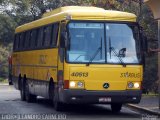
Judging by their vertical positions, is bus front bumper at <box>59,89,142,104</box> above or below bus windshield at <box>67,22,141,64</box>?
below

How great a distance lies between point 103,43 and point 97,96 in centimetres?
168

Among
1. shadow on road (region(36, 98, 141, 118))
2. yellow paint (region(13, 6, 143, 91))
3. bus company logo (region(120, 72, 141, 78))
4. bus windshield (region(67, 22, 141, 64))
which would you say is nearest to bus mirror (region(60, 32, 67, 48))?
bus windshield (region(67, 22, 141, 64))

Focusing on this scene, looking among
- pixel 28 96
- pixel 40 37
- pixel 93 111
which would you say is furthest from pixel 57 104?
pixel 28 96

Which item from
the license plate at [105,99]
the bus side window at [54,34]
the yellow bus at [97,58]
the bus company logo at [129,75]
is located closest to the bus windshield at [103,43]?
the yellow bus at [97,58]

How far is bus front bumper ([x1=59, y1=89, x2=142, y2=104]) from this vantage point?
16922 mm

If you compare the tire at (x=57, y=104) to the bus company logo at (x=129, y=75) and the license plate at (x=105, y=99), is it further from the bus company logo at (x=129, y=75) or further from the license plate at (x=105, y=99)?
the bus company logo at (x=129, y=75)

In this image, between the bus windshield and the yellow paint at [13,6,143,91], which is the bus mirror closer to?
the bus windshield

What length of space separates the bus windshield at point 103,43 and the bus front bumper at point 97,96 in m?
0.94

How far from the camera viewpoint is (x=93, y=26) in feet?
57.6

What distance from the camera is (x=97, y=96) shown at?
17.0 metres

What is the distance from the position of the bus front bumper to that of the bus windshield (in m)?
0.94

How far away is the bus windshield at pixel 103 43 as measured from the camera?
17.2 m

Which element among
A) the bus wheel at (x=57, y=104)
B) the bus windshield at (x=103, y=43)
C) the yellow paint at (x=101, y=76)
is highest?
the bus windshield at (x=103, y=43)

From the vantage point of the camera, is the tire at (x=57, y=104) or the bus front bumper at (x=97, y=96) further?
the tire at (x=57, y=104)
